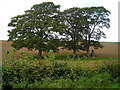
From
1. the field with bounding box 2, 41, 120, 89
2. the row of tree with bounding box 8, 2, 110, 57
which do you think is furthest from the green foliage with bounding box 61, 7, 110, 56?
the field with bounding box 2, 41, 120, 89

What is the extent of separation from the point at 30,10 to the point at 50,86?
103ft

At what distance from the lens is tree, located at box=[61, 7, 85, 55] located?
40.9m

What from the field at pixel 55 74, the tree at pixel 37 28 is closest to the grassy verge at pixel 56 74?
the field at pixel 55 74

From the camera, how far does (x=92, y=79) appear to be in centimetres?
824

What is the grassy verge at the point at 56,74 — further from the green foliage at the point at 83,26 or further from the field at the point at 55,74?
the green foliage at the point at 83,26

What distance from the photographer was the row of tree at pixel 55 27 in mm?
33656

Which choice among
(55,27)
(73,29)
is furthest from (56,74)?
(73,29)

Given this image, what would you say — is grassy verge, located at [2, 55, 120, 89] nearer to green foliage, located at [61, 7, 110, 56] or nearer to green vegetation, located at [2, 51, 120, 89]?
green vegetation, located at [2, 51, 120, 89]

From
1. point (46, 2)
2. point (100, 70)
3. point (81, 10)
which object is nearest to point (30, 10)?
point (46, 2)

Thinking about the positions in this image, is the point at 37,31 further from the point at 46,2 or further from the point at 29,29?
the point at 46,2

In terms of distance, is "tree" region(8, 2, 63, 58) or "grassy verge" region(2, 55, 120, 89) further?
"tree" region(8, 2, 63, 58)

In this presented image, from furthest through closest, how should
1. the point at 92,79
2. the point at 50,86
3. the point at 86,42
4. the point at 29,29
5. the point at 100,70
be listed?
Result: the point at 86,42, the point at 29,29, the point at 100,70, the point at 92,79, the point at 50,86

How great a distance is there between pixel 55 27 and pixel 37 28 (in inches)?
124

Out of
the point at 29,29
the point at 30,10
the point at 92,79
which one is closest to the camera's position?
the point at 92,79
